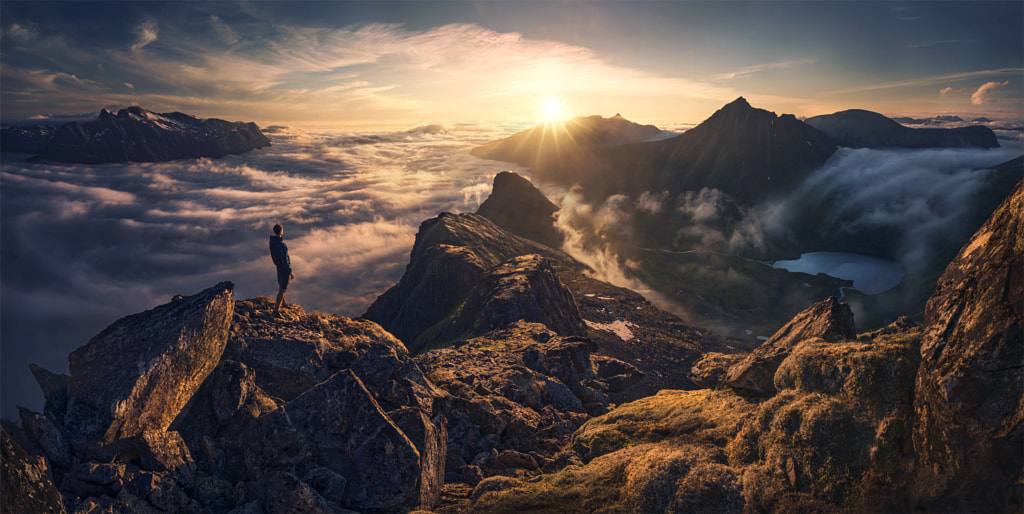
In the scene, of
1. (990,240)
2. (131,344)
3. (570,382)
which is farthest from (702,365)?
(131,344)

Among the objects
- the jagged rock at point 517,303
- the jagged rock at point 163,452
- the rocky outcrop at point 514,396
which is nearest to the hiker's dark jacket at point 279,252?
the jagged rock at point 163,452

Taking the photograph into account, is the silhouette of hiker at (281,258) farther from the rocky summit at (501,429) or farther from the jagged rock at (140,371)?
the jagged rock at (140,371)

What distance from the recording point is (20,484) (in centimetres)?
976

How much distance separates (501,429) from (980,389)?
23.8 m

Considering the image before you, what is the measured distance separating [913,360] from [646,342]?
114 metres

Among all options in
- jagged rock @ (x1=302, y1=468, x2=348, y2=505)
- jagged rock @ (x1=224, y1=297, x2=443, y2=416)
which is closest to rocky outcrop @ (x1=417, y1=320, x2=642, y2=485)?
jagged rock @ (x1=224, y1=297, x2=443, y2=416)

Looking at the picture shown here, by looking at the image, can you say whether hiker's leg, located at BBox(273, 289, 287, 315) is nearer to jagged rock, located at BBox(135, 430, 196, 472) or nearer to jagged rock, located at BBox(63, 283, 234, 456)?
jagged rock, located at BBox(63, 283, 234, 456)

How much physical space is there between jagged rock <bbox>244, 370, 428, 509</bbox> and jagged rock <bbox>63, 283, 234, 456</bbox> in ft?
14.7

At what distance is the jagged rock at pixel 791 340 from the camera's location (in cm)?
2542

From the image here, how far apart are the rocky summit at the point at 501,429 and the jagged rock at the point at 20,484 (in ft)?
0.17

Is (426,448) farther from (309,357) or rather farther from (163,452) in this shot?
(163,452)

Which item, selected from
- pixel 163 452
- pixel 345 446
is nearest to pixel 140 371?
pixel 163 452

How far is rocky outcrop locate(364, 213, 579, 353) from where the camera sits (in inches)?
3772

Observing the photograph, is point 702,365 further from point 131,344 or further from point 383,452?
point 131,344
